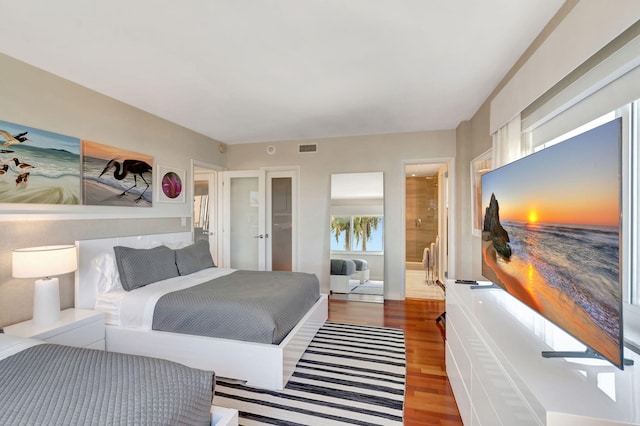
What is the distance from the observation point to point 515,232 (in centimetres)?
160

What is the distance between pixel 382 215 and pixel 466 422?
298 cm

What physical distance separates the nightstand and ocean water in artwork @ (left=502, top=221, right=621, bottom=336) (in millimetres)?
3087

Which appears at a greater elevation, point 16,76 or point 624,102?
point 16,76

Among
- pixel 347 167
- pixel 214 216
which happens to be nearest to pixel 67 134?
pixel 214 216

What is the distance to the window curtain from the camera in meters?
2.12

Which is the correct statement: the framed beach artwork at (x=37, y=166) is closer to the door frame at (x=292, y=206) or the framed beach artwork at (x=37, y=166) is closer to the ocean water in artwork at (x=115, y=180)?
the ocean water in artwork at (x=115, y=180)

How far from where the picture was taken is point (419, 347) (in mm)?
2801

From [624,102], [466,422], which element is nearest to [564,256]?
[624,102]

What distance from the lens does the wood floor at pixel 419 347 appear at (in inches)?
74.8

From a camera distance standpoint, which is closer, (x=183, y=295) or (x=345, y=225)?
(x=183, y=295)

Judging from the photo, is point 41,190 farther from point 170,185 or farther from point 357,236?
point 357,236

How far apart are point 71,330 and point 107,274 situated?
0.58m

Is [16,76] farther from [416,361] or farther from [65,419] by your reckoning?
[416,361]

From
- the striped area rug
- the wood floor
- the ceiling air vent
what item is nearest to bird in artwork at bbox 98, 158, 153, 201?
the ceiling air vent
